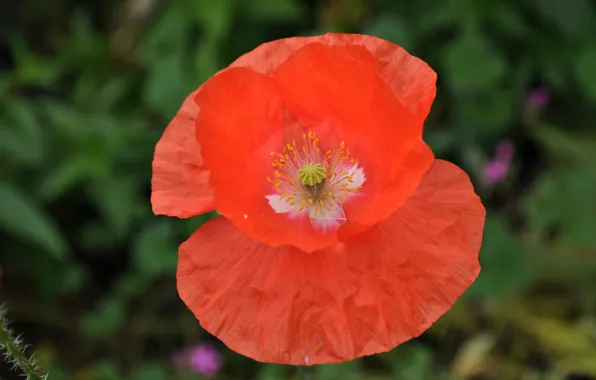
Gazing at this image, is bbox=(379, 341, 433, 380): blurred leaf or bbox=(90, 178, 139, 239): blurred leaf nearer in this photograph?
bbox=(379, 341, 433, 380): blurred leaf

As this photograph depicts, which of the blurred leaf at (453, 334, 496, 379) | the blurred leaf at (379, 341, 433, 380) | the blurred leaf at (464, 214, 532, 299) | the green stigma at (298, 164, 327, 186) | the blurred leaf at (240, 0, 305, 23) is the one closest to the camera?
the green stigma at (298, 164, 327, 186)

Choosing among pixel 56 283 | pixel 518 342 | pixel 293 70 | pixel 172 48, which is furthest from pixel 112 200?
pixel 518 342

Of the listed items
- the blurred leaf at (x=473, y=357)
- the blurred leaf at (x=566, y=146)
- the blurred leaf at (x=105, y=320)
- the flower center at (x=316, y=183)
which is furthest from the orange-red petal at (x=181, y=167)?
the blurred leaf at (x=566, y=146)

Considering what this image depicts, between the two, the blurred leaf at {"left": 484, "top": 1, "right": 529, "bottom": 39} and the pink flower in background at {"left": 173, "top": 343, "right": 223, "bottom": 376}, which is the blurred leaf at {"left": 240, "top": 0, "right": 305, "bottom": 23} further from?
the pink flower in background at {"left": 173, "top": 343, "right": 223, "bottom": 376}

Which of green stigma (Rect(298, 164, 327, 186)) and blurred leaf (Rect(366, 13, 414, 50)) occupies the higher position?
green stigma (Rect(298, 164, 327, 186))

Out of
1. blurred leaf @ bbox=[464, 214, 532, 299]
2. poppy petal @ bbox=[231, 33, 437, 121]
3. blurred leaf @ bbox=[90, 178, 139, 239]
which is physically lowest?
blurred leaf @ bbox=[464, 214, 532, 299]

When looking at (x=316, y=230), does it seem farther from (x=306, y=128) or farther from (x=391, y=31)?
(x=391, y=31)

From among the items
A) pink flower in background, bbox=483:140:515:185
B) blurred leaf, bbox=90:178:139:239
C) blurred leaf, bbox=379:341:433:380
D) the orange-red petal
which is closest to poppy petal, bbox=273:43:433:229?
the orange-red petal
